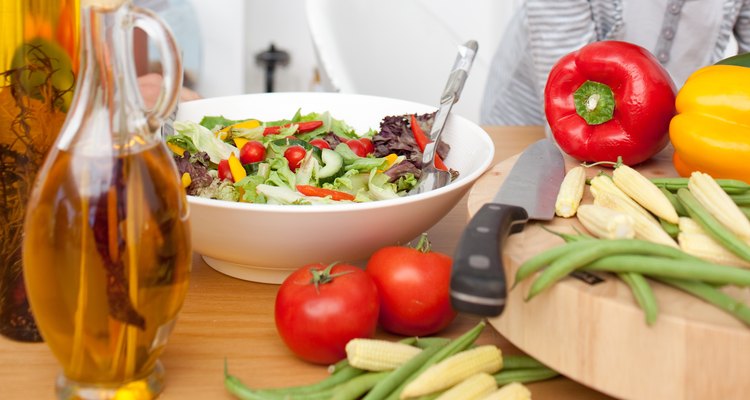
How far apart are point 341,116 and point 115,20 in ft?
3.08

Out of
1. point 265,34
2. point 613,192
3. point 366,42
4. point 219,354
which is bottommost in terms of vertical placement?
point 265,34

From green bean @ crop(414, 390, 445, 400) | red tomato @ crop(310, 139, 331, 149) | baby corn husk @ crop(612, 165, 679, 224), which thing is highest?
baby corn husk @ crop(612, 165, 679, 224)

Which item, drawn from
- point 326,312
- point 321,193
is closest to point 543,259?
point 326,312

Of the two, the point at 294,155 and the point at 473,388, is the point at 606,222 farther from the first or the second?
the point at 294,155

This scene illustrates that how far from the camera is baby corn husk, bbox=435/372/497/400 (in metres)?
0.89

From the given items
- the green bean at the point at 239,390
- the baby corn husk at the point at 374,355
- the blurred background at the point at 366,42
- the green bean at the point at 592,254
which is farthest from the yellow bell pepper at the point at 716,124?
the blurred background at the point at 366,42

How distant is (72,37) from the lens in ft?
3.30

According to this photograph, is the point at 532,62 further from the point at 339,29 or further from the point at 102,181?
the point at 102,181

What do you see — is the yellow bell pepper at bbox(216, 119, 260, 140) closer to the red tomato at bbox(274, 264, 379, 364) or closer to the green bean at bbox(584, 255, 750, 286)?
the red tomato at bbox(274, 264, 379, 364)

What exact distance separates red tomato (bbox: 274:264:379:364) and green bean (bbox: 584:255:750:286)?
0.27 metres

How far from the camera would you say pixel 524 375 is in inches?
→ 39.6

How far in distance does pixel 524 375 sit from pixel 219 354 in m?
0.38

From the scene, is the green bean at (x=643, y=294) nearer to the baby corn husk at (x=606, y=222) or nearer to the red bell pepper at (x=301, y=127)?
the baby corn husk at (x=606, y=222)

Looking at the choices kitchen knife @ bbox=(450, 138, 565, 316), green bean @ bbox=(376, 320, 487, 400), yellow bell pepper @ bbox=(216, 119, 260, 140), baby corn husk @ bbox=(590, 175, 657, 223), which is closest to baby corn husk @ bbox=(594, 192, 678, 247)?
baby corn husk @ bbox=(590, 175, 657, 223)
